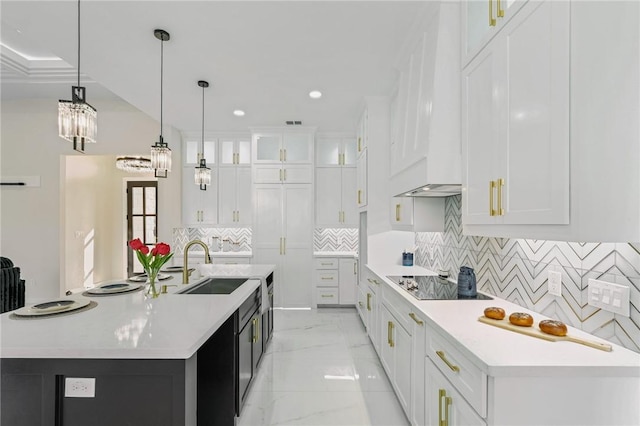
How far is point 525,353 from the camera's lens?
1234 mm

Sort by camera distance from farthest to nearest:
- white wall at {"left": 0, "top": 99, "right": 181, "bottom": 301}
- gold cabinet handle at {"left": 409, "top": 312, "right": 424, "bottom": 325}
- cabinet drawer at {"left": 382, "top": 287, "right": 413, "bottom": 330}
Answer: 1. white wall at {"left": 0, "top": 99, "right": 181, "bottom": 301}
2. cabinet drawer at {"left": 382, "top": 287, "right": 413, "bottom": 330}
3. gold cabinet handle at {"left": 409, "top": 312, "right": 424, "bottom": 325}

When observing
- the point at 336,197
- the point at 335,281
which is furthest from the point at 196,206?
the point at 335,281

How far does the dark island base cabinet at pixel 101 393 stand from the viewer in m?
1.30

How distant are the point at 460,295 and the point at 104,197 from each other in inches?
292

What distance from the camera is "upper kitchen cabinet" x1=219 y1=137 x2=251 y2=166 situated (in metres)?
5.51

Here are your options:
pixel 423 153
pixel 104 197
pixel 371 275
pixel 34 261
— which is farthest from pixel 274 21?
pixel 104 197

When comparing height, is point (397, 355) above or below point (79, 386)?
below

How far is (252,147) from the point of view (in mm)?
5254

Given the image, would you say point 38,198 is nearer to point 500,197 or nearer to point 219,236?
point 219,236

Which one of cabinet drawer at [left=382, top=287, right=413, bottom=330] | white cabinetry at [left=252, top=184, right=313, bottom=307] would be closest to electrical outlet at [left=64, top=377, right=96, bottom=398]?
cabinet drawer at [left=382, top=287, right=413, bottom=330]

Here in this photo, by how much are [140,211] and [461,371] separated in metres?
7.67

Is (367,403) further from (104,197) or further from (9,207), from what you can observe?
(104,197)

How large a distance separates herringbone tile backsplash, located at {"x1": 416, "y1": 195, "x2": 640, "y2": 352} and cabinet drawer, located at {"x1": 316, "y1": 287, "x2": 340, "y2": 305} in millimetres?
2771

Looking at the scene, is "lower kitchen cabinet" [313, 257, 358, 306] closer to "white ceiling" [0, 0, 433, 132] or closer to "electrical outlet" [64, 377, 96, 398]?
"white ceiling" [0, 0, 433, 132]
